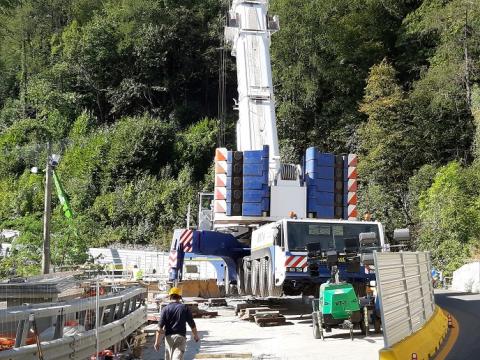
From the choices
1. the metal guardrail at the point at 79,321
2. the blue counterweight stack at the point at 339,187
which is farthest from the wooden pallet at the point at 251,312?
the metal guardrail at the point at 79,321

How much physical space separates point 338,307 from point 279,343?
1463 millimetres

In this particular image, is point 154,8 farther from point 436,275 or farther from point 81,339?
point 81,339

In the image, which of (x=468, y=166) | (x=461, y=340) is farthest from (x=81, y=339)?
(x=468, y=166)

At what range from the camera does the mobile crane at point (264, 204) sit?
1692cm

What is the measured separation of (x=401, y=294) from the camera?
885cm

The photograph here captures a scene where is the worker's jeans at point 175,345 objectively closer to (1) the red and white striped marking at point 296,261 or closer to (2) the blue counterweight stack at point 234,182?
(1) the red and white striped marking at point 296,261

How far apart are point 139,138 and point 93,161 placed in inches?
187

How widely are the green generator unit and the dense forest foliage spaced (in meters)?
19.9

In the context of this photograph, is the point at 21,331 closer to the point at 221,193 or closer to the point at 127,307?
the point at 127,307

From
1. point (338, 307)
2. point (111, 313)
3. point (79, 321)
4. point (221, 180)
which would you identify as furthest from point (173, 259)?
point (79, 321)

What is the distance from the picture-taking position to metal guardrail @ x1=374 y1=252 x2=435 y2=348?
7.77 m

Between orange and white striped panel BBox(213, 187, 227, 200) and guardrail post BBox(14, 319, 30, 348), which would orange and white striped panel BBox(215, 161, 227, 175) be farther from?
guardrail post BBox(14, 319, 30, 348)

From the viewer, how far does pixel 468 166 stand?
128 ft

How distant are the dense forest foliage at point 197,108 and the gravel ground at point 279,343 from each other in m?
17.8
